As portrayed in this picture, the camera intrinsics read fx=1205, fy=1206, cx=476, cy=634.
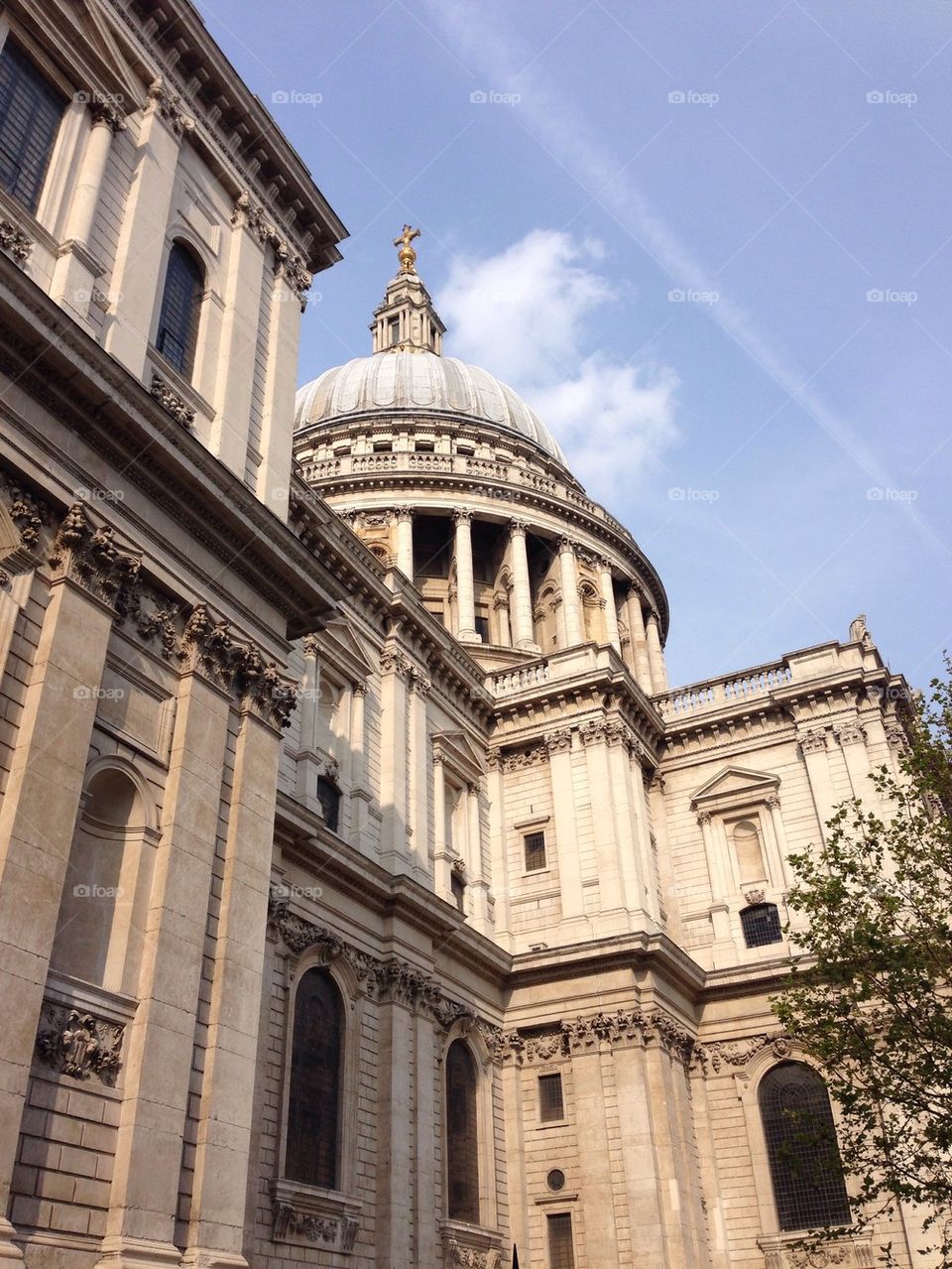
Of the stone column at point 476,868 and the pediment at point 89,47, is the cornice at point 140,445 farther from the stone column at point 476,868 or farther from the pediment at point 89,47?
the stone column at point 476,868

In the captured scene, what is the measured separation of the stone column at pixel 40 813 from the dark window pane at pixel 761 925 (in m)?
24.8

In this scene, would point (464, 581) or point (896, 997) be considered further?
point (464, 581)

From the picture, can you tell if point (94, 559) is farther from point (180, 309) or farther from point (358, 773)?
point (358, 773)

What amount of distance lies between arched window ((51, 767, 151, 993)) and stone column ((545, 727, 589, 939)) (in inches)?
773

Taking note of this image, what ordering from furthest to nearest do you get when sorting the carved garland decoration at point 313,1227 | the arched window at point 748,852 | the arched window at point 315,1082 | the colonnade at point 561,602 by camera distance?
the colonnade at point 561,602 → the arched window at point 748,852 → the arched window at point 315,1082 → the carved garland decoration at point 313,1227

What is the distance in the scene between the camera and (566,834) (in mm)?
34750

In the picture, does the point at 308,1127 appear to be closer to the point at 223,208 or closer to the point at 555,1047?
the point at 555,1047

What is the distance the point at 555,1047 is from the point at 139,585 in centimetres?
2041

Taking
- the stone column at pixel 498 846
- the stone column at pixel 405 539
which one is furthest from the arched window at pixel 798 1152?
the stone column at pixel 405 539

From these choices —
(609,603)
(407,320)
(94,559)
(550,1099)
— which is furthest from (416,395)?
(94,559)

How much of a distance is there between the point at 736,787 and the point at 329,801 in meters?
14.3

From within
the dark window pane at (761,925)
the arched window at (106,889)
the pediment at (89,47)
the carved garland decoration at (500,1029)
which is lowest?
the arched window at (106,889)

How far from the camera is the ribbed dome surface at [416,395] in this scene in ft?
197

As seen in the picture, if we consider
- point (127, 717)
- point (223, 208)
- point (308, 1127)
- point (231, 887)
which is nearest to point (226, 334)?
point (223, 208)
